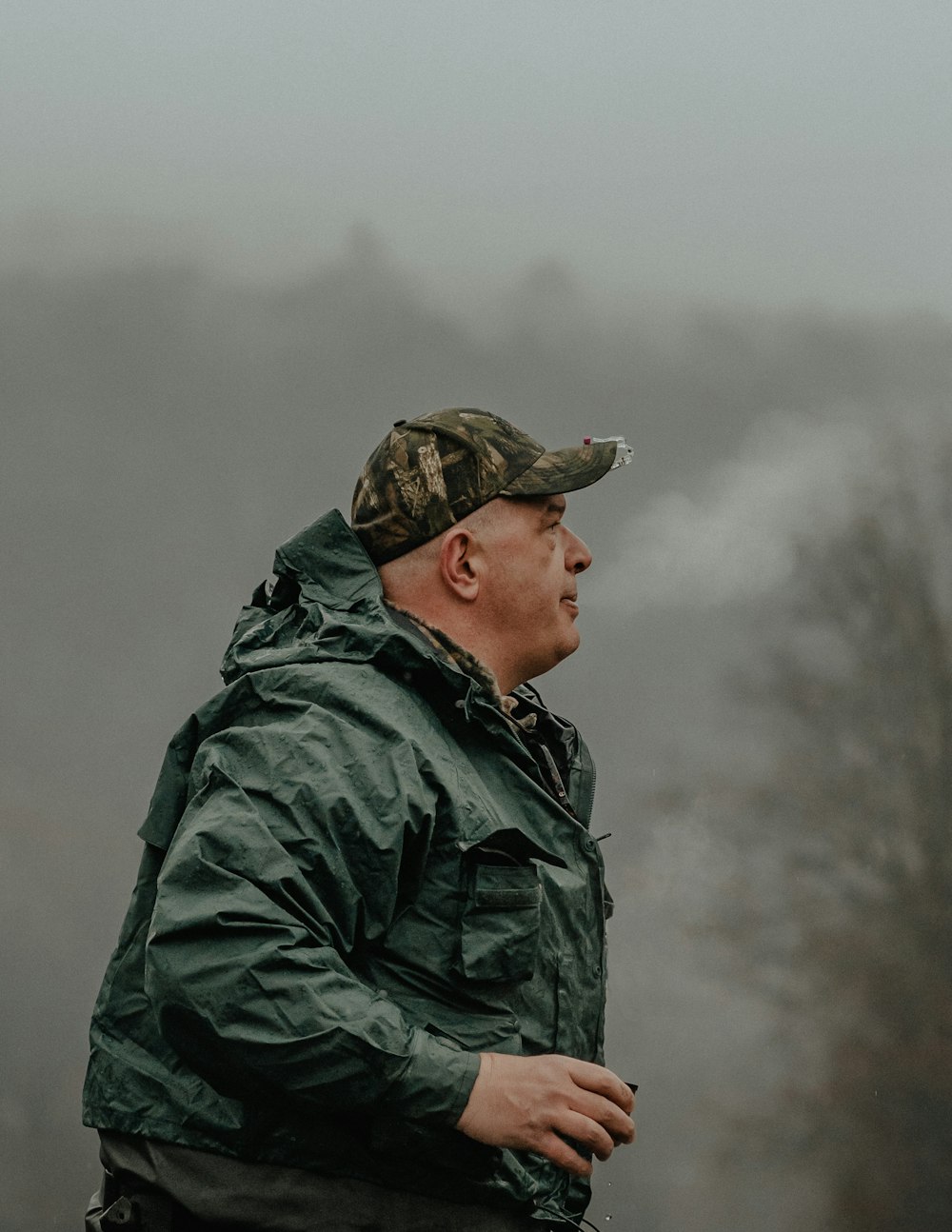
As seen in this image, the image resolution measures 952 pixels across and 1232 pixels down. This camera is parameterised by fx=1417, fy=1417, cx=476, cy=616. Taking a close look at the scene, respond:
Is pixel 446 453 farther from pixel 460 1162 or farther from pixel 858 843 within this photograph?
pixel 858 843

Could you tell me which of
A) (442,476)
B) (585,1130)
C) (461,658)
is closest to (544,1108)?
(585,1130)

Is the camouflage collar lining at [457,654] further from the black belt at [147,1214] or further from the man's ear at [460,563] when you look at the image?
the black belt at [147,1214]

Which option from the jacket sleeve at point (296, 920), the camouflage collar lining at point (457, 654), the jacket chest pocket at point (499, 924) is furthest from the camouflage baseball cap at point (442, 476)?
the jacket chest pocket at point (499, 924)

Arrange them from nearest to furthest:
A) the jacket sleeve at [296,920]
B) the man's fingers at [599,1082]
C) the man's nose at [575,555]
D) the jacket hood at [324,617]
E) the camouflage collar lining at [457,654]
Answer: the jacket sleeve at [296,920] → the man's fingers at [599,1082] → the jacket hood at [324,617] → the camouflage collar lining at [457,654] → the man's nose at [575,555]

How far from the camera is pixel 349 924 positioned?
1599 mm

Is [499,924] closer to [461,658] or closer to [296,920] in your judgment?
[296,920]

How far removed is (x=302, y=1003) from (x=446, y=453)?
90cm

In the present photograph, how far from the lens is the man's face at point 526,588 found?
206 centimetres

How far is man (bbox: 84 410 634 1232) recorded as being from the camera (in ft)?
4.84

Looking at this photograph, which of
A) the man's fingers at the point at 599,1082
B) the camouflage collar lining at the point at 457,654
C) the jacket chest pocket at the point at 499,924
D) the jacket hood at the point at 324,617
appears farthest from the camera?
the camouflage collar lining at the point at 457,654

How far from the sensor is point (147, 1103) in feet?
5.47

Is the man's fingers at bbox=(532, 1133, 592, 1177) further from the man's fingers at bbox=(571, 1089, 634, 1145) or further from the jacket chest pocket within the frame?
the jacket chest pocket

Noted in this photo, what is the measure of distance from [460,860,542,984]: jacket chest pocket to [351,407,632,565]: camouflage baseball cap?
1.84 ft

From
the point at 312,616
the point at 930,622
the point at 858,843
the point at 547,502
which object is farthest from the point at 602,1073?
the point at 930,622
